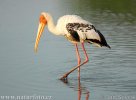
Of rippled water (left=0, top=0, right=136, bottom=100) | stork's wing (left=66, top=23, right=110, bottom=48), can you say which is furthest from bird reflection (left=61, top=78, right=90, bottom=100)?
stork's wing (left=66, top=23, right=110, bottom=48)

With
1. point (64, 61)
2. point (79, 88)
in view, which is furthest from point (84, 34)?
point (79, 88)

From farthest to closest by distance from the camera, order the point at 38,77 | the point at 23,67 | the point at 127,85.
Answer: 1. the point at 23,67
2. the point at 38,77
3. the point at 127,85

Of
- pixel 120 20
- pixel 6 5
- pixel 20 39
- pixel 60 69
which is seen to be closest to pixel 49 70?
pixel 60 69

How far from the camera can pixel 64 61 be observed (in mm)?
13047

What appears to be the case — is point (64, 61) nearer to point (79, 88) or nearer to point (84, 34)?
point (84, 34)

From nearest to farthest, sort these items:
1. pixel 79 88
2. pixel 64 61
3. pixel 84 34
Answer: pixel 79 88 < pixel 84 34 < pixel 64 61

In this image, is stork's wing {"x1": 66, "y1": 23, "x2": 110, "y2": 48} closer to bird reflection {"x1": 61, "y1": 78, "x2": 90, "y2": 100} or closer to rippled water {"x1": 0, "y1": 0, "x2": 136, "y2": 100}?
rippled water {"x1": 0, "y1": 0, "x2": 136, "y2": 100}

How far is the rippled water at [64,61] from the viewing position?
10648 millimetres

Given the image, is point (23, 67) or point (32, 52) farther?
point (32, 52)

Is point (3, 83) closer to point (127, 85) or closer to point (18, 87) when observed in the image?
point (18, 87)

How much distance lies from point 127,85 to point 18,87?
202 cm

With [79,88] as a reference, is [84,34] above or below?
above

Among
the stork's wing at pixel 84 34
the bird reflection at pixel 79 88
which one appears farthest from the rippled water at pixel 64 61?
the stork's wing at pixel 84 34

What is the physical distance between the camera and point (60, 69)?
12.4 metres
